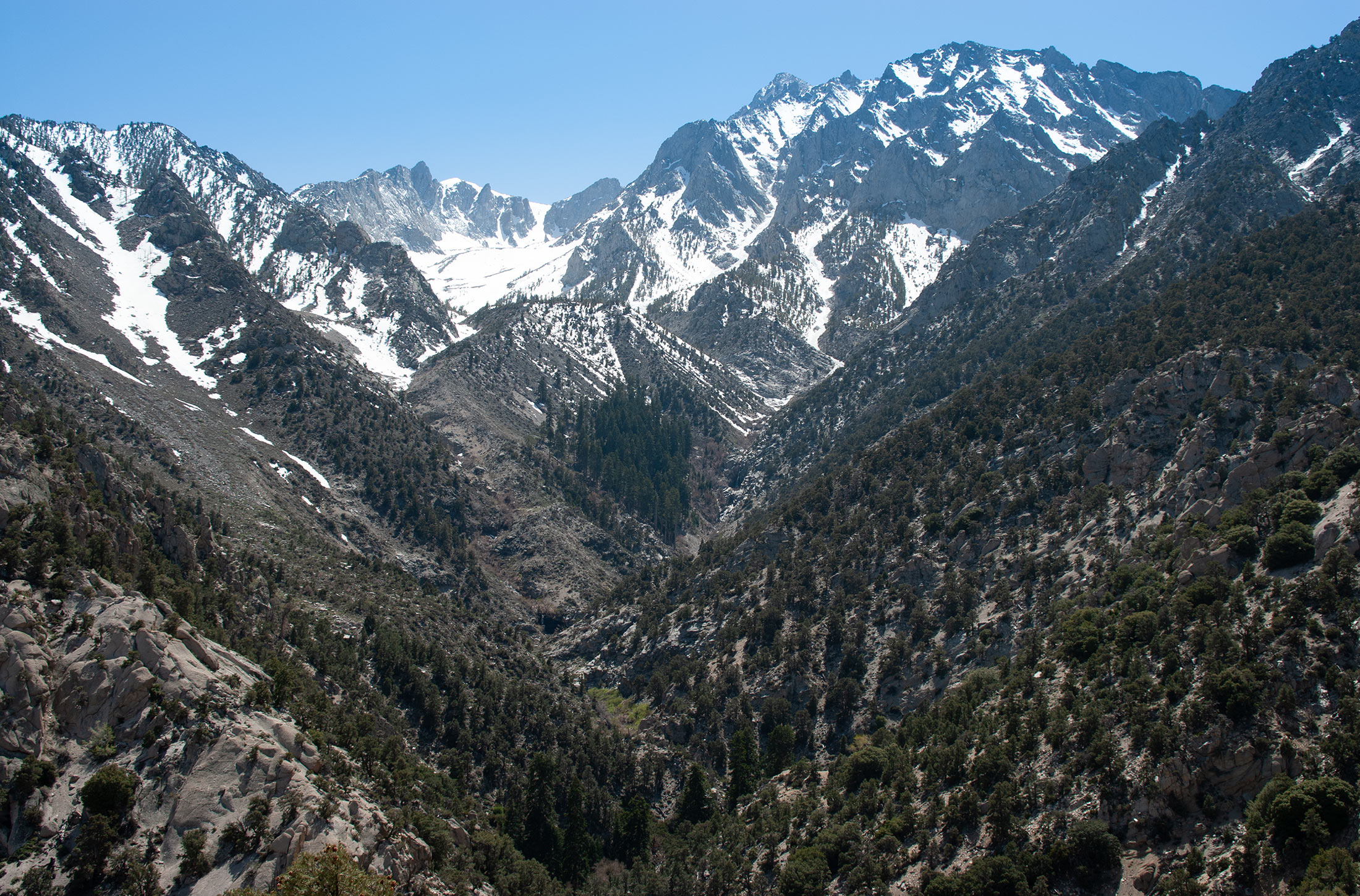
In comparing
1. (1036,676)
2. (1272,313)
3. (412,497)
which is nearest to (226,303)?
(412,497)

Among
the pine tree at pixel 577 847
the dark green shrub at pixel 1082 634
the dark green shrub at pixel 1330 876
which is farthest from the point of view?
the pine tree at pixel 577 847

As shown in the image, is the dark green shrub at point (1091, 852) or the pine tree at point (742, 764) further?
the pine tree at point (742, 764)

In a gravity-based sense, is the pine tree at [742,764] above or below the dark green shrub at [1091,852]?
above

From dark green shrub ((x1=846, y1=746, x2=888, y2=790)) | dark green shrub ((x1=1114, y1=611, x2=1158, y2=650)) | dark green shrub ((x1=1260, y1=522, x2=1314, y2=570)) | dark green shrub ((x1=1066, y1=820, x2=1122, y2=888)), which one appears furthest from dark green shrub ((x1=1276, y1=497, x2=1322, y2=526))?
dark green shrub ((x1=846, y1=746, x2=888, y2=790))

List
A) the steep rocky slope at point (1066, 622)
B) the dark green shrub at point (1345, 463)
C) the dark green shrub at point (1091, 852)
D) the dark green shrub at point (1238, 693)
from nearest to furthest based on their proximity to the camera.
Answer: the dark green shrub at point (1091, 852) < the dark green shrub at point (1238, 693) < the steep rocky slope at point (1066, 622) < the dark green shrub at point (1345, 463)

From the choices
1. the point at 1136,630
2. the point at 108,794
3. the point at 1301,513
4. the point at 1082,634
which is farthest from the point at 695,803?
the point at 1301,513

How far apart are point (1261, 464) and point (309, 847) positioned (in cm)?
8248

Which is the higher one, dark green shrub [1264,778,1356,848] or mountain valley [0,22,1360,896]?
mountain valley [0,22,1360,896]

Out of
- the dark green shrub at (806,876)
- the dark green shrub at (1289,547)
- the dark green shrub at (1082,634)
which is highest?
the dark green shrub at (1289,547)

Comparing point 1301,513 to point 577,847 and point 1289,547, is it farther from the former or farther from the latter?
point 577,847

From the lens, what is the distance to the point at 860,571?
110 m

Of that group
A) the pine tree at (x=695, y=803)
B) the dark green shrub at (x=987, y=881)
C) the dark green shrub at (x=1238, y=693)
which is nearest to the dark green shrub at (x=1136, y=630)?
the dark green shrub at (x=1238, y=693)

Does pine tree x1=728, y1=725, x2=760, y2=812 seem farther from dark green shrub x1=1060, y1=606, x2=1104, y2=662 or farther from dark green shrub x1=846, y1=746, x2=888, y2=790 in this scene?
dark green shrub x1=1060, y1=606, x2=1104, y2=662

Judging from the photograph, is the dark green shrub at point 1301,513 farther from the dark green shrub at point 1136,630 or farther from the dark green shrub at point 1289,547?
the dark green shrub at point 1136,630
